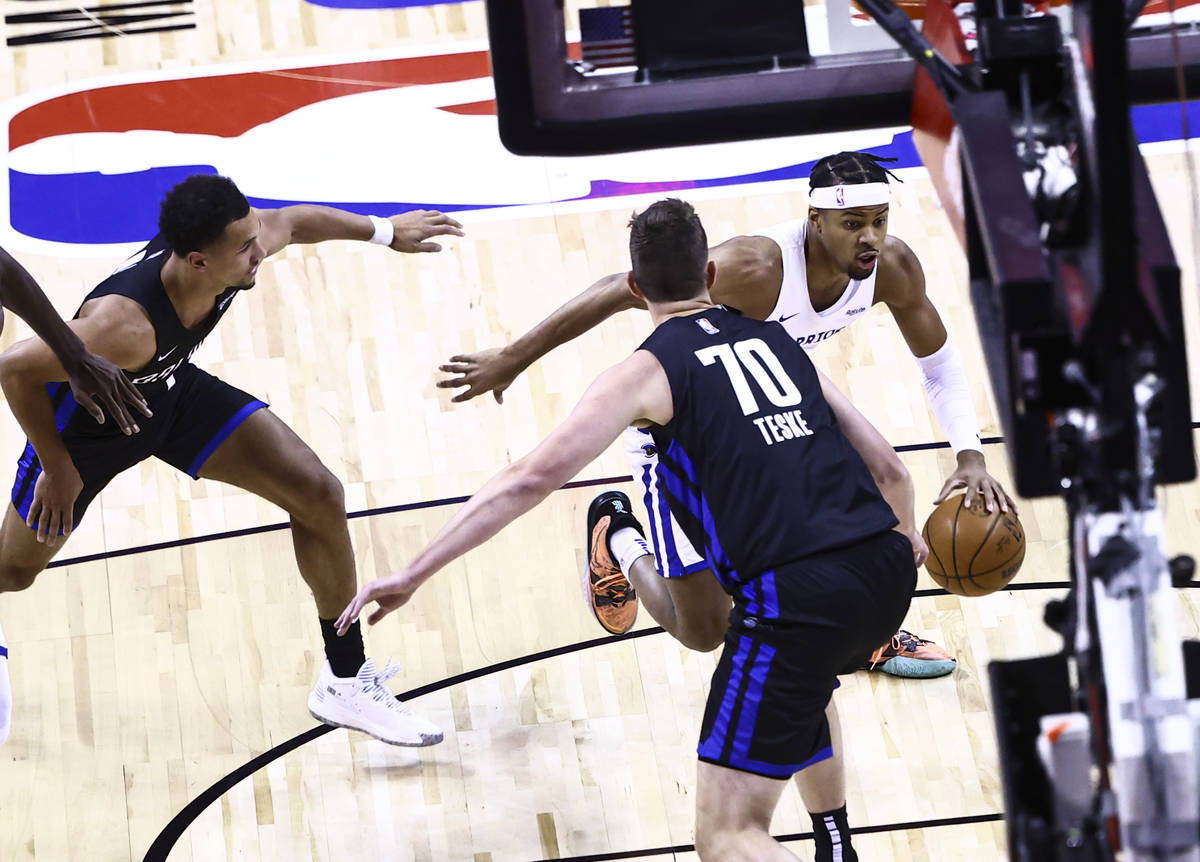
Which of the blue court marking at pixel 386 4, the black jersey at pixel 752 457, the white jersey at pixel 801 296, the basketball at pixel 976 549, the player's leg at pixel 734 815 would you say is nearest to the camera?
the player's leg at pixel 734 815

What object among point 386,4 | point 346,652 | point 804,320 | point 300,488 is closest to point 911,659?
point 804,320

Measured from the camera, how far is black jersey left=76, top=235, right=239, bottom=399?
4.66 m

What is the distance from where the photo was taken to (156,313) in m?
4.65

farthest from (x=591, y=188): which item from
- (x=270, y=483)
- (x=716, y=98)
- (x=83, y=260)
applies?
(x=716, y=98)

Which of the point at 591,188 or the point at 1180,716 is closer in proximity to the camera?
the point at 1180,716

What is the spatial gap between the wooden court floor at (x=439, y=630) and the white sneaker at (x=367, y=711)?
0.09m

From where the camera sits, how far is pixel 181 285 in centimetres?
469

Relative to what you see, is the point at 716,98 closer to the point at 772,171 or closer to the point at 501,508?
the point at 501,508

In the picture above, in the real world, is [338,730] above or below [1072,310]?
below

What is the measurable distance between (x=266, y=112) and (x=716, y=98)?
4529 mm

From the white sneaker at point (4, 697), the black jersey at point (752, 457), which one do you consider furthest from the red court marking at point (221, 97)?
the black jersey at point (752, 457)

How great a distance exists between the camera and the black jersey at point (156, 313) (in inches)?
183

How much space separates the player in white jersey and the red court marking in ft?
10.6

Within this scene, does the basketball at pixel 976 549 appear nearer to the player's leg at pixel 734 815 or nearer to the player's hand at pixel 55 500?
the player's leg at pixel 734 815
